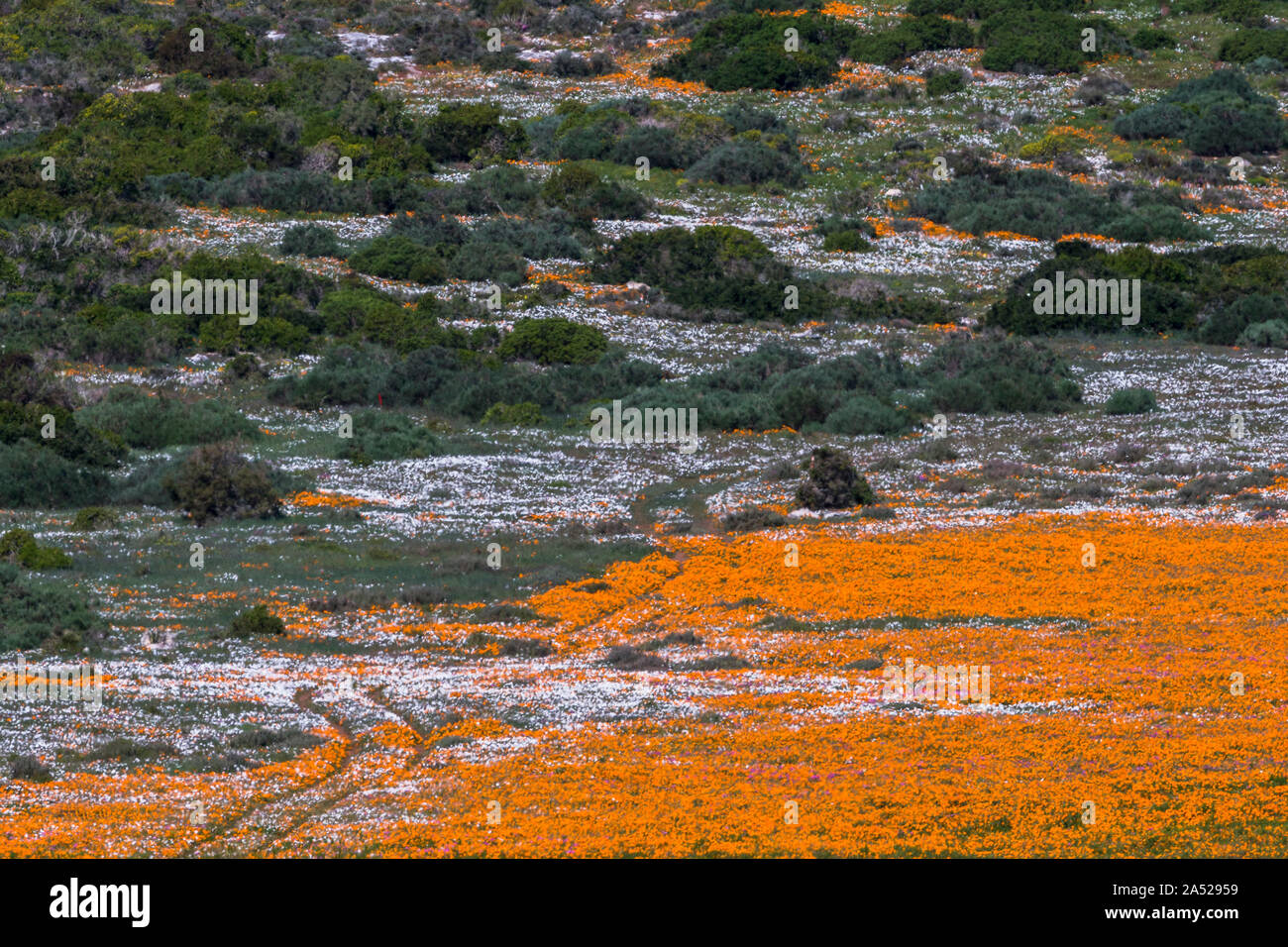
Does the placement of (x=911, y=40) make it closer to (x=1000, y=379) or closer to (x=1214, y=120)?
(x=1214, y=120)

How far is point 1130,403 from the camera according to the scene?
44281 millimetres

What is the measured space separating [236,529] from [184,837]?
54.9 ft

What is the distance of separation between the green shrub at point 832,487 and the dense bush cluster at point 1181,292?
1952 cm

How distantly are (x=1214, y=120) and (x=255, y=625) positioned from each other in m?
54.7

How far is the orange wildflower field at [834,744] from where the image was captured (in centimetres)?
1670

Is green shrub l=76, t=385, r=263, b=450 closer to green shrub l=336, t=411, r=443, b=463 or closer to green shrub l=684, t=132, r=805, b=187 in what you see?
green shrub l=336, t=411, r=443, b=463

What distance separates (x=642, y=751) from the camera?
1994 centimetres

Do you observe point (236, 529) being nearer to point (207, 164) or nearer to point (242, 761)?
point (242, 761)

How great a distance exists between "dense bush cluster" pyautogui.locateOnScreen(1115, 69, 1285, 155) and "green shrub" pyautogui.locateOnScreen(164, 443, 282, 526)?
47.9 meters

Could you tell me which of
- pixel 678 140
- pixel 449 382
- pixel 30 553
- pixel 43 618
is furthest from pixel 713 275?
pixel 43 618

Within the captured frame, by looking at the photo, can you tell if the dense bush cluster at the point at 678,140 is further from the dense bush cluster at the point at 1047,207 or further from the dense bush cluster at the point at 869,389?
the dense bush cluster at the point at 869,389

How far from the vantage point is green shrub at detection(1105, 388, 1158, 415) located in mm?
44250
